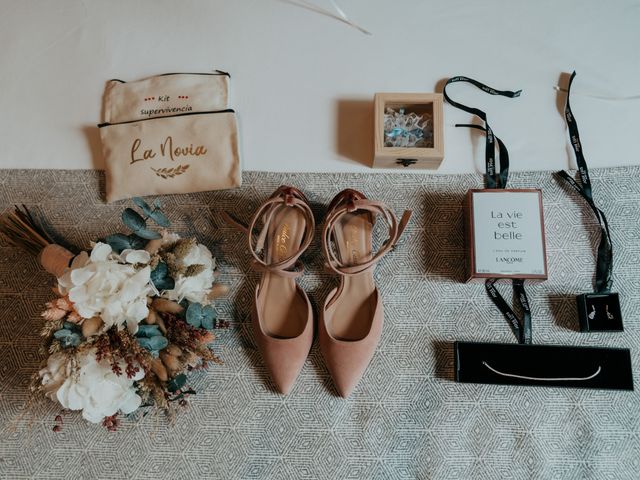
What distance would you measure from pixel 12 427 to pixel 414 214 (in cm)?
128

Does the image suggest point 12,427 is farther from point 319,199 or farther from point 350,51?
point 350,51

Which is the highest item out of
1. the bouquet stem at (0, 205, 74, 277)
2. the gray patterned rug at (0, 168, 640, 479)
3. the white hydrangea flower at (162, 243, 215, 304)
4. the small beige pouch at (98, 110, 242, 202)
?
the small beige pouch at (98, 110, 242, 202)

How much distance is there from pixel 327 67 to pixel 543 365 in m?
1.07

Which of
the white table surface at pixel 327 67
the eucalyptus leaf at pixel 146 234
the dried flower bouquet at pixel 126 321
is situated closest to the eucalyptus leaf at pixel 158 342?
the dried flower bouquet at pixel 126 321

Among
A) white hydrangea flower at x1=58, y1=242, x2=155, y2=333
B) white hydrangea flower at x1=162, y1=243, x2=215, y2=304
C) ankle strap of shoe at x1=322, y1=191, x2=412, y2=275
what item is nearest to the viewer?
white hydrangea flower at x1=58, y1=242, x2=155, y2=333

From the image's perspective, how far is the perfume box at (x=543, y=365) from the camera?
44.7 inches

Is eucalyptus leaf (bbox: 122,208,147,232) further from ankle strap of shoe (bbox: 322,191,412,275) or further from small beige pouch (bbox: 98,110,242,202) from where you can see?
ankle strap of shoe (bbox: 322,191,412,275)

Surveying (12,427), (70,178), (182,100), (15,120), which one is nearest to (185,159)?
(182,100)

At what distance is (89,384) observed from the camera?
0.98m

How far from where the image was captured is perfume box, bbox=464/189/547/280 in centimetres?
112

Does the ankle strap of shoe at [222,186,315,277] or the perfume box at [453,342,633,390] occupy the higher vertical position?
Answer: the ankle strap of shoe at [222,186,315,277]

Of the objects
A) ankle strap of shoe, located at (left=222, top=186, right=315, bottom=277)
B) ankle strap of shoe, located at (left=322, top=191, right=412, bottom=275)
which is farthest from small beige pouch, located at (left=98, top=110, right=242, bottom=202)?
ankle strap of shoe, located at (left=322, top=191, right=412, bottom=275)

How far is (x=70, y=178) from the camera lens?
1.32 meters

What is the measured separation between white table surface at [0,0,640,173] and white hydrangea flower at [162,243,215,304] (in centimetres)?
35
